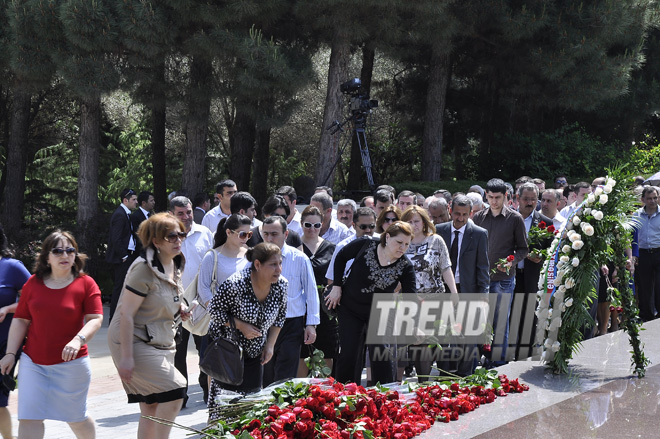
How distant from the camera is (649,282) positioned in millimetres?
11328

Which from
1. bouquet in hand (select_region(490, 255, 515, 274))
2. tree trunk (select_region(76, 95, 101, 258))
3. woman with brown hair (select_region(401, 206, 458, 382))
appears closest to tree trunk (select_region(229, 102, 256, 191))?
tree trunk (select_region(76, 95, 101, 258))

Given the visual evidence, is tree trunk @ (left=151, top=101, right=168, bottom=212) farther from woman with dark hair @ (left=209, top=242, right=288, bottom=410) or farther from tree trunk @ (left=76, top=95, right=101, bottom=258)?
woman with dark hair @ (left=209, top=242, right=288, bottom=410)

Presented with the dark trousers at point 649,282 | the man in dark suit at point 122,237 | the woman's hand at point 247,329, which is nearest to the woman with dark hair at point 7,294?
the woman's hand at point 247,329

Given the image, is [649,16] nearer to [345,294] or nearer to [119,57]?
[119,57]

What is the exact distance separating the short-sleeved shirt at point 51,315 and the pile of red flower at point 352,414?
1717mm

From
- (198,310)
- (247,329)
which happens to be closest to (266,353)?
A: (247,329)

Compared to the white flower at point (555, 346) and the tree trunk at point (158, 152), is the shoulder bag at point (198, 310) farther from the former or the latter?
the tree trunk at point (158, 152)

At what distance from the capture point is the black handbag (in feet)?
16.8

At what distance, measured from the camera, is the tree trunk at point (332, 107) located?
17.3 meters

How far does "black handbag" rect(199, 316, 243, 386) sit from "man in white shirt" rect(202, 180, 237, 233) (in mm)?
3754

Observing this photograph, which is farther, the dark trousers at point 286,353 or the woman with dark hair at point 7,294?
the dark trousers at point 286,353

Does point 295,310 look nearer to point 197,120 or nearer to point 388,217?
point 388,217

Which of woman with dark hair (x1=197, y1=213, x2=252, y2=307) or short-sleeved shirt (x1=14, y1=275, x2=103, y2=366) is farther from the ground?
woman with dark hair (x1=197, y1=213, x2=252, y2=307)

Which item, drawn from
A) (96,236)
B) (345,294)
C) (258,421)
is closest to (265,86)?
(96,236)
